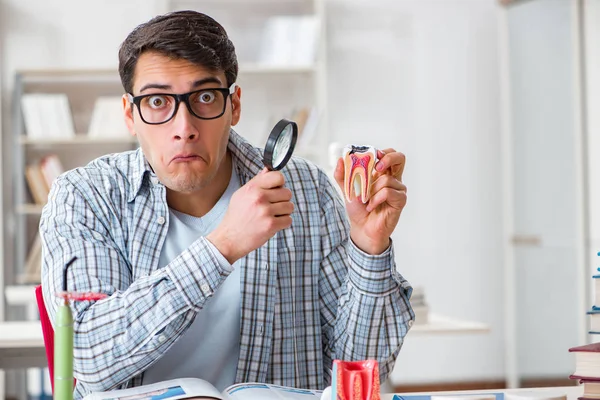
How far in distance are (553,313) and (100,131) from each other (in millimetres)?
2503

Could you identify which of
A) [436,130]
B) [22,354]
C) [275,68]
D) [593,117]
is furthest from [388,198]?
[436,130]

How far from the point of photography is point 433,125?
16.0 feet

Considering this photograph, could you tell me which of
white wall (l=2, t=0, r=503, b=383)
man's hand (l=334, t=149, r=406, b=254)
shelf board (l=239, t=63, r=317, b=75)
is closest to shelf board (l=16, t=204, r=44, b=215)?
shelf board (l=239, t=63, r=317, b=75)

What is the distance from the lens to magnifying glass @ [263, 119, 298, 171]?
128cm

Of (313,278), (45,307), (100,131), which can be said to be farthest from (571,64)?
(45,307)

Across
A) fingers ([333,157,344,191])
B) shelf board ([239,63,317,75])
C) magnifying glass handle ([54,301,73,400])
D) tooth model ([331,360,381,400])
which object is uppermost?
shelf board ([239,63,317,75])

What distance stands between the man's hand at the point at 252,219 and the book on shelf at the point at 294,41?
3246mm

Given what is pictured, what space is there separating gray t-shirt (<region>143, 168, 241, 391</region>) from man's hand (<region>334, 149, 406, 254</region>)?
A: 26cm

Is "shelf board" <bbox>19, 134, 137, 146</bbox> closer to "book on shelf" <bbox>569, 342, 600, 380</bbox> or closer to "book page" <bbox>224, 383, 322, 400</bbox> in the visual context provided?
"book page" <bbox>224, 383, 322, 400</bbox>

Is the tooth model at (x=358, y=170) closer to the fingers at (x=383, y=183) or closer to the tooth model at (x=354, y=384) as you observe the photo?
the fingers at (x=383, y=183)

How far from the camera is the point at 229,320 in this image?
5.04 feet

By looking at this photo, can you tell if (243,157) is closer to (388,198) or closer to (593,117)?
(388,198)

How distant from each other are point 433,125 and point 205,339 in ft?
11.7

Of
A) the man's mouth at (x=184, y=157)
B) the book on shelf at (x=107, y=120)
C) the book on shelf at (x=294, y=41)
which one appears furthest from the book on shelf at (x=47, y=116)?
the man's mouth at (x=184, y=157)
